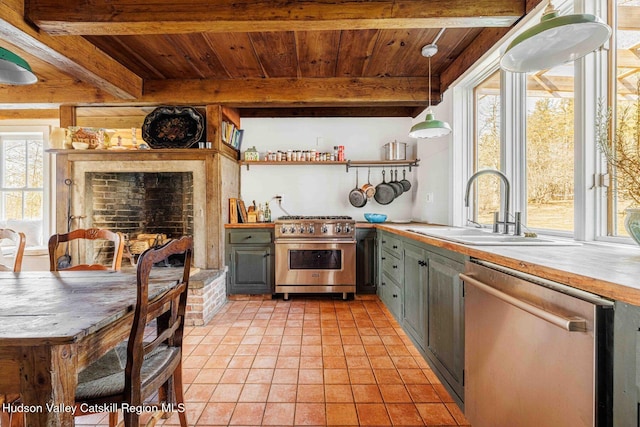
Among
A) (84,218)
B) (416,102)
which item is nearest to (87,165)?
(84,218)

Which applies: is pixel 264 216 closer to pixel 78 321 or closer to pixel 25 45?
pixel 25 45

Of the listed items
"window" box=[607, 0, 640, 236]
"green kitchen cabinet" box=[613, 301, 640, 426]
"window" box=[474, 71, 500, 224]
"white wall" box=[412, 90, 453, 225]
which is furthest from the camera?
"white wall" box=[412, 90, 453, 225]

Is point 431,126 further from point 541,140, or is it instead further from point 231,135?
point 231,135

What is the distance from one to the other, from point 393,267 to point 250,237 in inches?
63.6

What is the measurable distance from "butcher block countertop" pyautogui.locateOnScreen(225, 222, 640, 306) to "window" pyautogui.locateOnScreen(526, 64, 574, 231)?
1.39ft

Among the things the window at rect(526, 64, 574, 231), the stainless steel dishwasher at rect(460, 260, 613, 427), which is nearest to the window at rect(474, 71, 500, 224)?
the window at rect(526, 64, 574, 231)

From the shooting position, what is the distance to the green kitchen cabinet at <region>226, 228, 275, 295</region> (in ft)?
11.1

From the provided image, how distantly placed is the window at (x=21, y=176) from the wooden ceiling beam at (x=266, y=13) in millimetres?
2934

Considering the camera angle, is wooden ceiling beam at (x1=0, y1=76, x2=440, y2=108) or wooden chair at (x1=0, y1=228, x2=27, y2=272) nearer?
wooden chair at (x1=0, y1=228, x2=27, y2=272)

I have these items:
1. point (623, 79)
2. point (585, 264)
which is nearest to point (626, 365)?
point (585, 264)

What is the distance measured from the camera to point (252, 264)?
3.41 meters

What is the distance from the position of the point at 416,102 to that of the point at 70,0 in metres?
2.93

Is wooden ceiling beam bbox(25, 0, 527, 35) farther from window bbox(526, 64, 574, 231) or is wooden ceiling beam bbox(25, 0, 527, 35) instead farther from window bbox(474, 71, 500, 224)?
window bbox(474, 71, 500, 224)

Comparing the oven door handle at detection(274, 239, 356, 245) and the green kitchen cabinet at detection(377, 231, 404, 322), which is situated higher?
the oven door handle at detection(274, 239, 356, 245)
